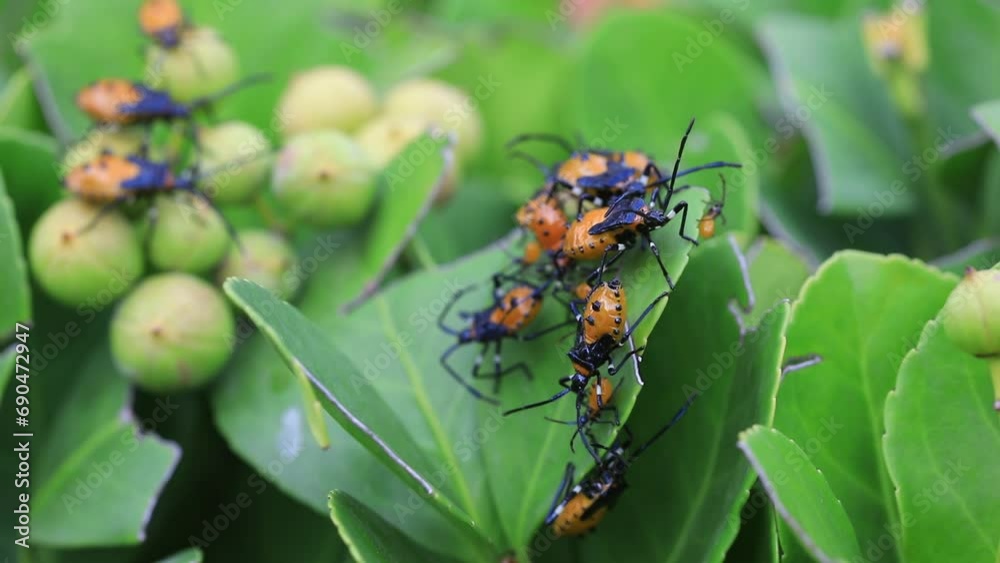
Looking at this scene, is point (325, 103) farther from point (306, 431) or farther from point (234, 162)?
point (306, 431)

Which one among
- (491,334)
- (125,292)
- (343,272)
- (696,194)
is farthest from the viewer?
(343,272)

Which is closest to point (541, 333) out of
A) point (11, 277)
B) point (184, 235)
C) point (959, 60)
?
point (184, 235)

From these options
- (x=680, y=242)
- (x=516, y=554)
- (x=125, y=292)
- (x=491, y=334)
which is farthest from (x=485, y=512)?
(x=125, y=292)

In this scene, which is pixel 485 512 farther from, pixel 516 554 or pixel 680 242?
pixel 680 242

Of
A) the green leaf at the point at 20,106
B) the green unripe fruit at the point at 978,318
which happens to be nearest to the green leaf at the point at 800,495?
the green unripe fruit at the point at 978,318

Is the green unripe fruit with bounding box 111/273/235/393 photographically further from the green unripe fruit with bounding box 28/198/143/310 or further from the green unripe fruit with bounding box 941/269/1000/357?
the green unripe fruit with bounding box 941/269/1000/357

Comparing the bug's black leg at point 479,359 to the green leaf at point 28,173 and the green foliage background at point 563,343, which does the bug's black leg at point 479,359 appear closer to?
the green foliage background at point 563,343
